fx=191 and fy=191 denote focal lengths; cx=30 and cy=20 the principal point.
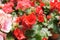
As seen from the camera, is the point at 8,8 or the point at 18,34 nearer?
the point at 18,34

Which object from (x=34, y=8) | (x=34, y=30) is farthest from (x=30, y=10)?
(x=34, y=30)

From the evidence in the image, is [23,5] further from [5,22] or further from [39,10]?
[5,22]

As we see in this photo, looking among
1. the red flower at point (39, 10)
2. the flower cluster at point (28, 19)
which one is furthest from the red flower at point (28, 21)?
the red flower at point (39, 10)

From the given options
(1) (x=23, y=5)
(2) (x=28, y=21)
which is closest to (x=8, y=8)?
(1) (x=23, y=5)

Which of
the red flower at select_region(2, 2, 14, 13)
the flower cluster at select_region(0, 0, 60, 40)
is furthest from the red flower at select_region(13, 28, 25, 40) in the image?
the red flower at select_region(2, 2, 14, 13)

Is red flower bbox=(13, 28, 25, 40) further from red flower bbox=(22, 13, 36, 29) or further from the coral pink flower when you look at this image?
the coral pink flower

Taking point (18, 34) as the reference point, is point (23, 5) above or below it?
above

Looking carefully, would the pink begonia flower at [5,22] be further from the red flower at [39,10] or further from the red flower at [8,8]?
the red flower at [39,10]

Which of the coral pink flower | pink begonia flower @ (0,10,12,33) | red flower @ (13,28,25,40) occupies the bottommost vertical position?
red flower @ (13,28,25,40)

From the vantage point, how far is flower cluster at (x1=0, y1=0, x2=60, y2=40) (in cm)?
104

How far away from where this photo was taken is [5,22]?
1044mm

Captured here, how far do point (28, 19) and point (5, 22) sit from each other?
5.0 inches

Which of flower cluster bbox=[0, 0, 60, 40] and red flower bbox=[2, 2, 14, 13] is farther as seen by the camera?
red flower bbox=[2, 2, 14, 13]

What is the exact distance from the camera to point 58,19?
1.16 metres
